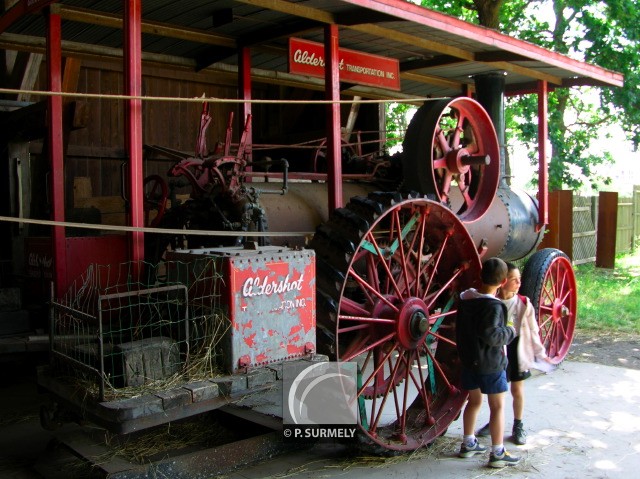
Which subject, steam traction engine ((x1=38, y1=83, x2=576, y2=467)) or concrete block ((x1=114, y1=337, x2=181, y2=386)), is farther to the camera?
steam traction engine ((x1=38, y1=83, x2=576, y2=467))

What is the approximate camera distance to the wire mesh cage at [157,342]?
3.26 metres

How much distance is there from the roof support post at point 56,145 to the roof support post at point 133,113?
73 centimetres

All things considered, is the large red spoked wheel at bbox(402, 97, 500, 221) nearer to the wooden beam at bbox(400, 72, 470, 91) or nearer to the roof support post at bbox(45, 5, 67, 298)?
the wooden beam at bbox(400, 72, 470, 91)

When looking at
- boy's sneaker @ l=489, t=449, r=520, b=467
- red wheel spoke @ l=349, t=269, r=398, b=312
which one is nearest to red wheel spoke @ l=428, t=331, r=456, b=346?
red wheel spoke @ l=349, t=269, r=398, b=312

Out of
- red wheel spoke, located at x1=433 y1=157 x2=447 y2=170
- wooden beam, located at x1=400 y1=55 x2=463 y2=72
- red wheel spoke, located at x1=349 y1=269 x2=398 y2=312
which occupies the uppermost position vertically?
wooden beam, located at x1=400 y1=55 x2=463 y2=72

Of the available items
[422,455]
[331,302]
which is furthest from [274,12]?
[422,455]

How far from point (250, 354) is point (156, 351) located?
501 millimetres

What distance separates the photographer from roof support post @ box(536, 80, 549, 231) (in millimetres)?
7312

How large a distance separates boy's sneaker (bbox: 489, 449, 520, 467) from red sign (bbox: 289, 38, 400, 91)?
11.1 feet

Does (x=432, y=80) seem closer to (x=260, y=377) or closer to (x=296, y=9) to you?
(x=296, y=9)

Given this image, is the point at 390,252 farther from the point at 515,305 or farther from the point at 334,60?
the point at 334,60

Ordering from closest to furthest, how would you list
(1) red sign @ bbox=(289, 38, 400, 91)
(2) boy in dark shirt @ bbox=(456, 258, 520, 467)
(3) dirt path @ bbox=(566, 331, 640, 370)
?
(2) boy in dark shirt @ bbox=(456, 258, 520, 467) → (1) red sign @ bbox=(289, 38, 400, 91) → (3) dirt path @ bbox=(566, 331, 640, 370)

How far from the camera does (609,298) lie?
10.1 m

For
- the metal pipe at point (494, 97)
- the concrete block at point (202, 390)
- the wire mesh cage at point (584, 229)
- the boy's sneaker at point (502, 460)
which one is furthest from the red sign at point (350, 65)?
the wire mesh cage at point (584, 229)
